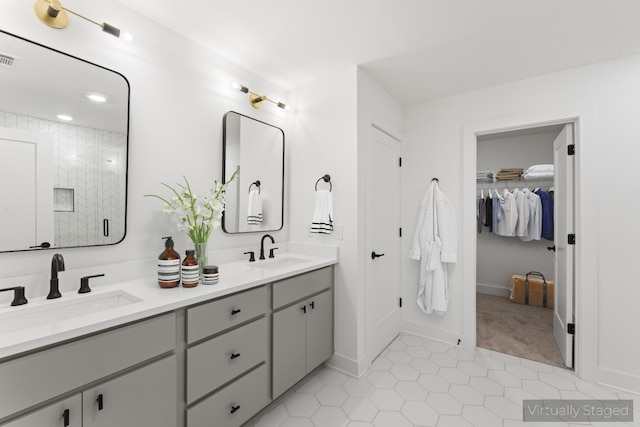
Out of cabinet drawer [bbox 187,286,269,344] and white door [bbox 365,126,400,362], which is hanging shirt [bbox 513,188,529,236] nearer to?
white door [bbox 365,126,400,362]

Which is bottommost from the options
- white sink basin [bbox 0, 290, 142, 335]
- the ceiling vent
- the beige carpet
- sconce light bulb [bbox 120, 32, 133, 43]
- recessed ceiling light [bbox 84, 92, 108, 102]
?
the beige carpet

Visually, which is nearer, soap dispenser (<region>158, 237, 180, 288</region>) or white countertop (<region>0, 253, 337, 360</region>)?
white countertop (<region>0, 253, 337, 360</region>)

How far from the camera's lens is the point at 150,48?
5.81 feet

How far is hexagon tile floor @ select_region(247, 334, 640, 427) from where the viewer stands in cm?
180

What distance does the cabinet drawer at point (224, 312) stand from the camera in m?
1.41

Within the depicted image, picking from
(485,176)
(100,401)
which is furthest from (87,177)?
(485,176)

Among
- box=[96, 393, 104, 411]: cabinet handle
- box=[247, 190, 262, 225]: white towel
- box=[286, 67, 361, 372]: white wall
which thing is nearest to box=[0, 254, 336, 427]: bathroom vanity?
box=[96, 393, 104, 411]: cabinet handle

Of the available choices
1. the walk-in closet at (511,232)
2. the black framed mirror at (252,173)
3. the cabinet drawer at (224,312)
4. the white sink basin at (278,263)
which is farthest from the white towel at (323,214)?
the walk-in closet at (511,232)

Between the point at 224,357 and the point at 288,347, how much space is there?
1.71 feet

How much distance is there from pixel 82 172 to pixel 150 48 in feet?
2.86

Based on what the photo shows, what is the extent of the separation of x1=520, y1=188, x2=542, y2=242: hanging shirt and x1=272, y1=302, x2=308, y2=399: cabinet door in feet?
11.6

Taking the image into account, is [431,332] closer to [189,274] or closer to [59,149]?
[189,274]

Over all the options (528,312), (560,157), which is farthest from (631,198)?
(528,312)

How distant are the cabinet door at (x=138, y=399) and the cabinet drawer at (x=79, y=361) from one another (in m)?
0.05
